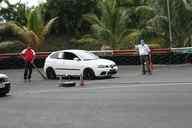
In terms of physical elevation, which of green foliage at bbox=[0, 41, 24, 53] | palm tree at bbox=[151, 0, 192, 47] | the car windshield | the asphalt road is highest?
palm tree at bbox=[151, 0, 192, 47]

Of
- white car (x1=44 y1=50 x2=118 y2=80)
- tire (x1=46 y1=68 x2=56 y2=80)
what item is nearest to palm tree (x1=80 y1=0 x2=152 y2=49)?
tire (x1=46 y1=68 x2=56 y2=80)

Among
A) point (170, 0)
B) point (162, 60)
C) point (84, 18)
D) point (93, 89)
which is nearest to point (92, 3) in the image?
point (84, 18)

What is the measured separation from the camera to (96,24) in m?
46.7

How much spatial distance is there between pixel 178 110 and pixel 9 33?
34.3m

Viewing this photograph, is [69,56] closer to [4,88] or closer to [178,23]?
[4,88]

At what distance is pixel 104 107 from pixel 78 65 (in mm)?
12907

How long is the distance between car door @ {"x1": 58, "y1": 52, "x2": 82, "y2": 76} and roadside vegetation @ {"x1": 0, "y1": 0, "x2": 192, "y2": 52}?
494 inches

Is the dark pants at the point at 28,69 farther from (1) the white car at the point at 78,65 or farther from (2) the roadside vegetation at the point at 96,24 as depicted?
(2) the roadside vegetation at the point at 96,24

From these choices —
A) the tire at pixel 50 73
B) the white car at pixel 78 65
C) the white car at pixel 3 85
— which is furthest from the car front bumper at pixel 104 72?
the white car at pixel 3 85

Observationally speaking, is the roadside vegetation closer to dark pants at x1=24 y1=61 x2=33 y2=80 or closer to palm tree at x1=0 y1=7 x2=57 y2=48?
palm tree at x1=0 y1=7 x2=57 y2=48

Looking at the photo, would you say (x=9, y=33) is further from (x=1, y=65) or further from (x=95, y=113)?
(x=95, y=113)

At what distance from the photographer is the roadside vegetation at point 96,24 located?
41.4 m

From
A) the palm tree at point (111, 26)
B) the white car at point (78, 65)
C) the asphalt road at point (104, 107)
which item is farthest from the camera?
the palm tree at point (111, 26)

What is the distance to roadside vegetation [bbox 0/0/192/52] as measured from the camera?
41.4 metres
